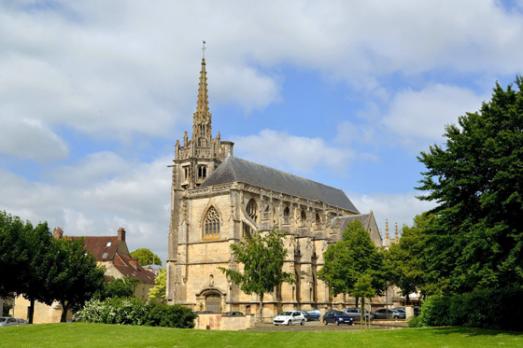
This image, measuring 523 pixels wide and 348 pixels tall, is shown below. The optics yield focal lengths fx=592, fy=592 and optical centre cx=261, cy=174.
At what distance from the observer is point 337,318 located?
45312 mm

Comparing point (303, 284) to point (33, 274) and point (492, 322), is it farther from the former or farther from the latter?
point (492, 322)

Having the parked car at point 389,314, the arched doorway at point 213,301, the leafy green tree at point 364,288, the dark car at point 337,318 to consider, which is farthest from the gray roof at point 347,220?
the dark car at point 337,318

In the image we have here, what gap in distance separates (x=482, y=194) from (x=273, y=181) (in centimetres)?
4816

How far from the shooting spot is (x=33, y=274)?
138 ft

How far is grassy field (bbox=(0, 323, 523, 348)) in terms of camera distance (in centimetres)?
2056

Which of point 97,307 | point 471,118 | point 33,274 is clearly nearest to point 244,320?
point 97,307

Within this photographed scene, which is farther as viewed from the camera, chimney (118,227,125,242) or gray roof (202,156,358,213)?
chimney (118,227,125,242)

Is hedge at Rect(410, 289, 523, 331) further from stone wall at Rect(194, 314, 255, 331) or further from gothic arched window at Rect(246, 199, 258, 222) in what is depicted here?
gothic arched window at Rect(246, 199, 258, 222)

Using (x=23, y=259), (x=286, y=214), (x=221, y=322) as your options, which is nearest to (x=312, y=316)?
(x=221, y=322)

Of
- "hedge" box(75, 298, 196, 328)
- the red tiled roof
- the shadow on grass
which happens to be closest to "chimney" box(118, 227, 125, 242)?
the red tiled roof

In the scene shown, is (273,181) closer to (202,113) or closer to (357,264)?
(202,113)

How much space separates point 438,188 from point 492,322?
24.6 ft

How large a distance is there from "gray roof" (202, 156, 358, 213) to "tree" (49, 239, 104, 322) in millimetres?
19261

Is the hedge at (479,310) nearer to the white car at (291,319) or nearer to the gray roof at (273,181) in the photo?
the white car at (291,319)
